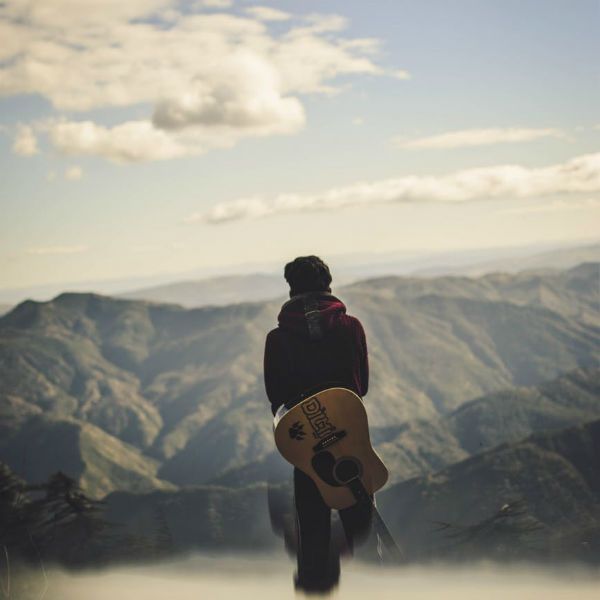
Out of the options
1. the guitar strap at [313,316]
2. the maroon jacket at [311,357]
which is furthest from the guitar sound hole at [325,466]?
the guitar strap at [313,316]

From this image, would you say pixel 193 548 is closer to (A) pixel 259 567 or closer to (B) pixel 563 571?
(A) pixel 259 567

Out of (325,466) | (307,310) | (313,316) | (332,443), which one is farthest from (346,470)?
(307,310)

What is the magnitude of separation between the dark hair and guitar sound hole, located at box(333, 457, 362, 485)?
6.49 ft

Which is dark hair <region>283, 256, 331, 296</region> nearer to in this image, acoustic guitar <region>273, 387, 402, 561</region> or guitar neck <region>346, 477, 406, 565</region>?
acoustic guitar <region>273, 387, 402, 561</region>

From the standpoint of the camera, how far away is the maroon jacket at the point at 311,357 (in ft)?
26.7

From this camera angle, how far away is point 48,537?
13383 mm

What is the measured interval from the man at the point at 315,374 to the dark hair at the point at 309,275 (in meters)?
0.17

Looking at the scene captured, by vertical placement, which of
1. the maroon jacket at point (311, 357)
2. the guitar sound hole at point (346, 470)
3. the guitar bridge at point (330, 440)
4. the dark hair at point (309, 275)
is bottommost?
the guitar sound hole at point (346, 470)

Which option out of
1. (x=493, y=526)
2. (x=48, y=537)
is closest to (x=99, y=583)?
(x=48, y=537)

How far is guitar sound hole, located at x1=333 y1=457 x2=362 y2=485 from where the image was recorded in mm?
7840

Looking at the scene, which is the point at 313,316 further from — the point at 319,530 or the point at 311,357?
the point at 319,530

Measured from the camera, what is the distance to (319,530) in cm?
802

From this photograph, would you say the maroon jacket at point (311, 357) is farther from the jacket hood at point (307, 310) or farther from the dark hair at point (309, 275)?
the dark hair at point (309, 275)

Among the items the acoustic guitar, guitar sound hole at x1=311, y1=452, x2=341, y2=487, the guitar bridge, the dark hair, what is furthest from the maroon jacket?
guitar sound hole at x1=311, y1=452, x2=341, y2=487
